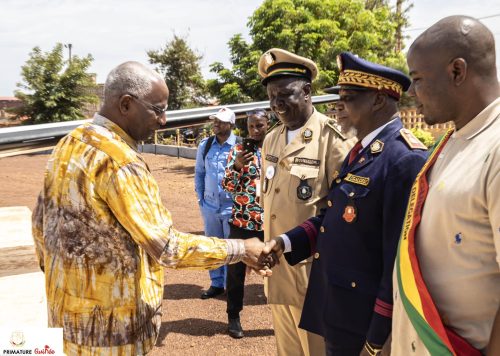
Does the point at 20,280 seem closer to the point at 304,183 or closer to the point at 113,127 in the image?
the point at 113,127

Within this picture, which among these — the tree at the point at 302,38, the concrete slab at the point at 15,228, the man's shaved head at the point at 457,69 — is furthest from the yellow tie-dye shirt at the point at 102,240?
the tree at the point at 302,38

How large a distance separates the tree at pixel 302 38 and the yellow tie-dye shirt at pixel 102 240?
13251mm

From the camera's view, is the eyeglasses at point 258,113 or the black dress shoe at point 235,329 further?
the eyeglasses at point 258,113

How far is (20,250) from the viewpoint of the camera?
13.7ft

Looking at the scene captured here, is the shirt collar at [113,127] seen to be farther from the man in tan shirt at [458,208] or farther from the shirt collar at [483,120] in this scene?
the shirt collar at [483,120]

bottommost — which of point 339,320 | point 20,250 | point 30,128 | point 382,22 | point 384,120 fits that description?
point 20,250

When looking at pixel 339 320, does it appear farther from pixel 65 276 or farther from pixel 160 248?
pixel 65 276

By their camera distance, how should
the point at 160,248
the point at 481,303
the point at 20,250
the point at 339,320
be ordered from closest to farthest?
the point at 481,303 < the point at 160,248 < the point at 339,320 < the point at 20,250

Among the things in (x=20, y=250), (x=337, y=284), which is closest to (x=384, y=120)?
(x=337, y=284)

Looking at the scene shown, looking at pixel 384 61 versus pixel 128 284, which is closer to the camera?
pixel 128 284

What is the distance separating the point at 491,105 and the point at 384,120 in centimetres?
83

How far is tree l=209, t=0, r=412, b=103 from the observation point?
14977 millimetres

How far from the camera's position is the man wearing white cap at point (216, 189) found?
16.7ft

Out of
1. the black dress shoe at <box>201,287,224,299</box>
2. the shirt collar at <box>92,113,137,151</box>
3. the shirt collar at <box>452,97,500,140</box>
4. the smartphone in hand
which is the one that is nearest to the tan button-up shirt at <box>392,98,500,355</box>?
the shirt collar at <box>452,97,500,140</box>
